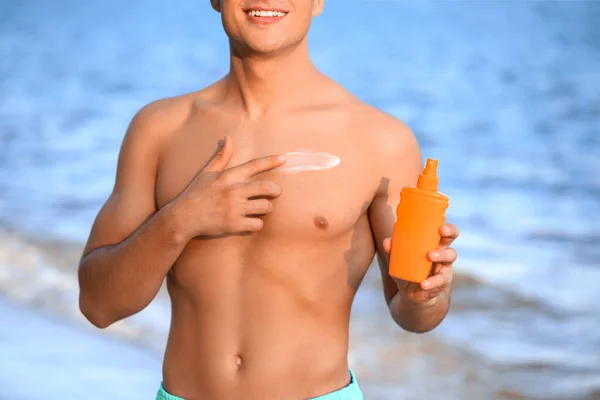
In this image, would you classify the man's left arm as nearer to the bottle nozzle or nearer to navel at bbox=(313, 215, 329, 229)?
navel at bbox=(313, 215, 329, 229)

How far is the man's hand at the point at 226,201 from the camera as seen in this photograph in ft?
4.33

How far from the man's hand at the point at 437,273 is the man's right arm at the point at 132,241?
308 mm

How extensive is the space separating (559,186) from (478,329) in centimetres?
190

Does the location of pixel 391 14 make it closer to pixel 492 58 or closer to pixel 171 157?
pixel 492 58

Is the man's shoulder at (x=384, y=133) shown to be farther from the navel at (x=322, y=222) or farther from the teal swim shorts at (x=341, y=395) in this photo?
the teal swim shorts at (x=341, y=395)

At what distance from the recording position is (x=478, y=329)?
3.55 m

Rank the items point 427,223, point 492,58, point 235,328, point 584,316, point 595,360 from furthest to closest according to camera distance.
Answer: point 492,58, point 584,316, point 595,360, point 235,328, point 427,223

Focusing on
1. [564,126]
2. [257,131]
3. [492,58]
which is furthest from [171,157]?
[492,58]

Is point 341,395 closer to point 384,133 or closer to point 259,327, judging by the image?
point 259,327

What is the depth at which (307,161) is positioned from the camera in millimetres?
1423

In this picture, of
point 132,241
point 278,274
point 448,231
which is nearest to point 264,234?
point 278,274

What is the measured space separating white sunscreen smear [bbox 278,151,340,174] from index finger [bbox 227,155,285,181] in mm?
72

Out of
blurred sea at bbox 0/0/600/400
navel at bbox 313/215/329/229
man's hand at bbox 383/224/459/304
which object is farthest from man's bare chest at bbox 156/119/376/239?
blurred sea at bbox 0/0/600/400

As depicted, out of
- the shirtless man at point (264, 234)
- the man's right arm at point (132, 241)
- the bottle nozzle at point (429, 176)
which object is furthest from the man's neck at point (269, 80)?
the bottle nozzle at point (429, 176)
